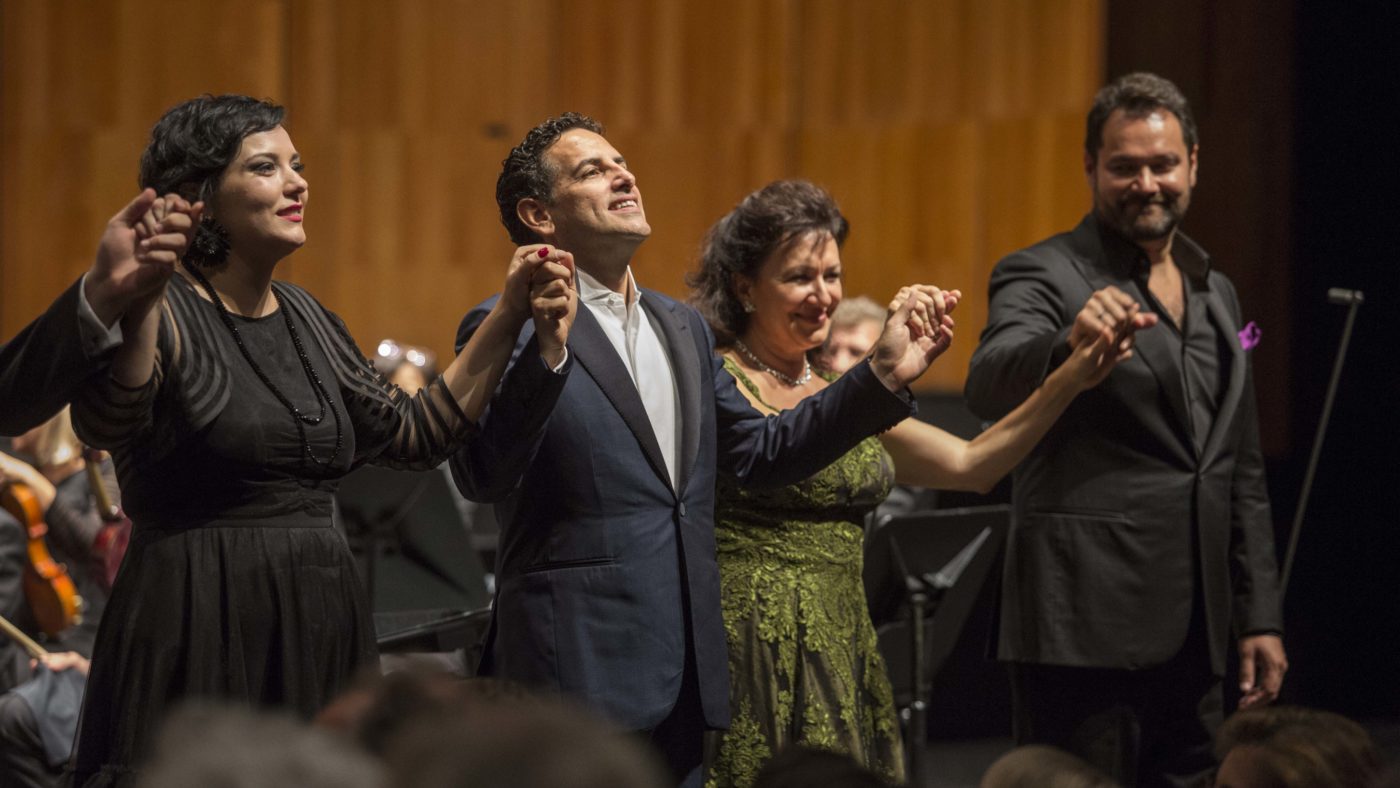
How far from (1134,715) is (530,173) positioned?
1.53m

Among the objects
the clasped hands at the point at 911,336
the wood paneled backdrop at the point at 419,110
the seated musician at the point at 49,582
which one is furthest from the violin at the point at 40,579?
the wood paneled backdrop at the point at 419,110

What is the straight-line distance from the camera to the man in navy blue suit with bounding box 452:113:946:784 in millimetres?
2391

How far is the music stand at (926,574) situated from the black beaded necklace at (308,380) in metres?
1.75

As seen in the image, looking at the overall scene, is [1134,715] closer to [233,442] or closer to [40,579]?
[233,442]

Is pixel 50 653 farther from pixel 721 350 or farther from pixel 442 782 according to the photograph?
pixel 442 782

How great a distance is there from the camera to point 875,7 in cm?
720

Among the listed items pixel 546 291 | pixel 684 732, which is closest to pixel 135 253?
pixel 546 291

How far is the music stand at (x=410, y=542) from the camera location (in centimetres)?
462

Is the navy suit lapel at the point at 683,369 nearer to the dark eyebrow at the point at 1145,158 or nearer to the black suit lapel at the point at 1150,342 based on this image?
the black suit lapel at the point at 1150,342

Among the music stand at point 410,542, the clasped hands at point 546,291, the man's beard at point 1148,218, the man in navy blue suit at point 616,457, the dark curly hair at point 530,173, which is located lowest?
the music stand at point 410,542

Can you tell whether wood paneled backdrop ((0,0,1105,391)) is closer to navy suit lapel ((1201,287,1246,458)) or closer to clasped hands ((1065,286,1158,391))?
navy suit lapel ((1201,287,1246,458))

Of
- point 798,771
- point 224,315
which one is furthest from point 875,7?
point 798,771

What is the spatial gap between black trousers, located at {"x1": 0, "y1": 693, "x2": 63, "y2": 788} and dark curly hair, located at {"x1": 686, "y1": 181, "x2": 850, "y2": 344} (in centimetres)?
191

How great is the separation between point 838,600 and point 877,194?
15.1ft
